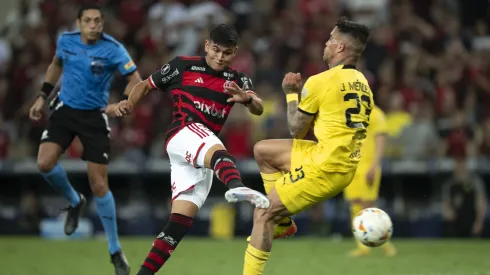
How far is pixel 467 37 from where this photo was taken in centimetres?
1895

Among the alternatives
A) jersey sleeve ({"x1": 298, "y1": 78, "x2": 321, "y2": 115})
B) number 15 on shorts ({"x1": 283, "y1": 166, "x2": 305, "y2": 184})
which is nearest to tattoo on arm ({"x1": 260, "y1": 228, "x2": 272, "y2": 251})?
number 15 on shorts ({"x1": 283, "y1": 166, "x2": 305, "y2": 184})

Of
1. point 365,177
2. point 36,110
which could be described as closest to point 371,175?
point 365,177

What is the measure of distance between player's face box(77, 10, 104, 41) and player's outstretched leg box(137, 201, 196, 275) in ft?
9.97

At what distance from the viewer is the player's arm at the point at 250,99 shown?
26.9 feet

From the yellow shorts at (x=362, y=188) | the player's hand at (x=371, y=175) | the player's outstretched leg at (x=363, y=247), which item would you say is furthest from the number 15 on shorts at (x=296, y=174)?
the yellow shorts at (x=362, y=188)

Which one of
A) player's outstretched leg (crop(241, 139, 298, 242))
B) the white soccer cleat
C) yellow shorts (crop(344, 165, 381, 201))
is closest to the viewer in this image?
the white soccer cleat

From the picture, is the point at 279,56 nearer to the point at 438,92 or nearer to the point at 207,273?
the point at 438,92

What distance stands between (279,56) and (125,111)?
11062mm

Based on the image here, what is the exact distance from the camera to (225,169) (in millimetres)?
7773

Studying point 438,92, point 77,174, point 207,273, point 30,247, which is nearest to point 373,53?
point 438,92

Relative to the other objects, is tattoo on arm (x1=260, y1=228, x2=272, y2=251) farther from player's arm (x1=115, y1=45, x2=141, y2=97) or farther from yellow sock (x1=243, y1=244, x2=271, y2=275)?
player's arm (x1=115, y1=45, x2=141, y2=97)

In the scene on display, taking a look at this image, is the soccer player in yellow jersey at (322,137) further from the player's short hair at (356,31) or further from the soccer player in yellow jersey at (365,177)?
the soccer player in yellow jersey at (365,177)

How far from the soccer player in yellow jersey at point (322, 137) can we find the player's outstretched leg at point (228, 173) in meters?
0.46

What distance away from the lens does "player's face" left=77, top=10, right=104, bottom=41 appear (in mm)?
10531
